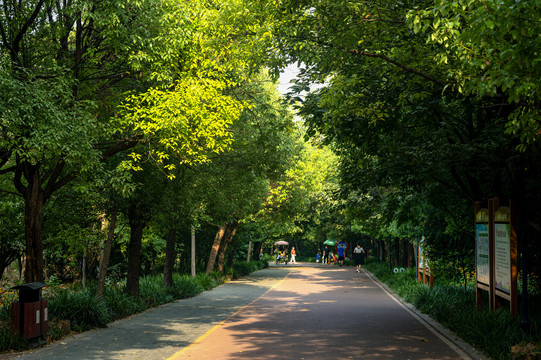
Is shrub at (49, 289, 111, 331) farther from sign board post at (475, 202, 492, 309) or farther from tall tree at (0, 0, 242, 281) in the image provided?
sign board post at (475, 202, 492, 309)

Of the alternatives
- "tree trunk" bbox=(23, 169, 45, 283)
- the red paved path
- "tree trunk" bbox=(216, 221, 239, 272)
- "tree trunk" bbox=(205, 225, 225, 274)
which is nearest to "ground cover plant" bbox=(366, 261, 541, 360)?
the red paved path

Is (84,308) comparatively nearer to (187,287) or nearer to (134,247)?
(134,247)

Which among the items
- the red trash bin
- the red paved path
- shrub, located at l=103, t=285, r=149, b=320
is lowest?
the red paved path

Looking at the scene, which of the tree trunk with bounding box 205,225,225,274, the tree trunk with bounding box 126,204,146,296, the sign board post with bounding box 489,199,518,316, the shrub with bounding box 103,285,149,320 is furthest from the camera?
the tree trunk with bounding box 205,225,225,274

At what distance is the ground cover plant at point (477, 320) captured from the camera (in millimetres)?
9211

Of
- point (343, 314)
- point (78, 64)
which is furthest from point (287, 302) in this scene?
point (78, 64)

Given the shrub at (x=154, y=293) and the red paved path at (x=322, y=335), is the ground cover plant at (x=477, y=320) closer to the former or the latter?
→ the red paved path at (x=322, y=335)

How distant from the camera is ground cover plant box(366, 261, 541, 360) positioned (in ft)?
30.2

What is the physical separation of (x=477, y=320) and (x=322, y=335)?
3.02m

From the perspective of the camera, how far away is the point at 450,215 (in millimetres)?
15641

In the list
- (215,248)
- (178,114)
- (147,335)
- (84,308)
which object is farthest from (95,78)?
(215,248)

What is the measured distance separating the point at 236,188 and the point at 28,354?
11677 mm

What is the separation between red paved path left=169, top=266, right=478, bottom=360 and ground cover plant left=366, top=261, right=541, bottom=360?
43 centimetres

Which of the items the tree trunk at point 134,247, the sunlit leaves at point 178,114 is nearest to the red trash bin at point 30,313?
the sunlit leaves at point 178,114
